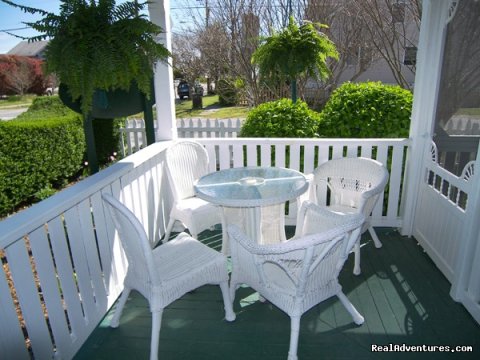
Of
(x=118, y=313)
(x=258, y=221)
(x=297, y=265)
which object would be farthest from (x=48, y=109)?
(x=297, y=265)

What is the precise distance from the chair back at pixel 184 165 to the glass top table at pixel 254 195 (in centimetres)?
41

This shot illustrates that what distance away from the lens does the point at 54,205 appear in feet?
5.66

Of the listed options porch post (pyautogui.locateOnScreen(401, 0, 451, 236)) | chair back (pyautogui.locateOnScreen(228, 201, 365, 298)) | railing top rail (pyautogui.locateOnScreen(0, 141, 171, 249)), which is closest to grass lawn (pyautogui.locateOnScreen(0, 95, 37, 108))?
railing top rail (pyautogui.locateOnScreen(0, 141, 171, 249))

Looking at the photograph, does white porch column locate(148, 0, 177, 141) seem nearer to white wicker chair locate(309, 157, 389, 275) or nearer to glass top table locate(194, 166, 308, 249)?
glass top table locate(194, 166, 308, 249)

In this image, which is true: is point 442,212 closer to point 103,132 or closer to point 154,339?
point 154,339

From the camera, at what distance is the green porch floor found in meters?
1.98

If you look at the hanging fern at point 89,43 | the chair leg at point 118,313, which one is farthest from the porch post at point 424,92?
the chair leg at point 118,313

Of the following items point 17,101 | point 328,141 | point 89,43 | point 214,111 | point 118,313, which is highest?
point 89,43

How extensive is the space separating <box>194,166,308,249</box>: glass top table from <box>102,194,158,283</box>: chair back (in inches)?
23.8

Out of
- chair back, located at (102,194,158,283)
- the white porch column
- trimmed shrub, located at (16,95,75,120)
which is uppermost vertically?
the white porch column

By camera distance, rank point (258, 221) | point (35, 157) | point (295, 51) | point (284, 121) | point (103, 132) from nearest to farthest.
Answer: point (258, 221) → point (284, 121) → point (295, 51) → point (35, 157) → point (103, 132)

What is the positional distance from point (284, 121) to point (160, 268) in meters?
2.08

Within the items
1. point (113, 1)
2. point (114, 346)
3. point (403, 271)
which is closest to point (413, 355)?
point (403, 271)

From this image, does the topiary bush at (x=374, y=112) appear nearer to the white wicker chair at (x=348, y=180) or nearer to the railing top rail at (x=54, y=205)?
the white wicker chair at (x=348, y=180)
